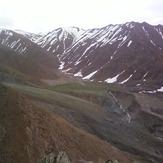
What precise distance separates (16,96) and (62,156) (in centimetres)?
1713

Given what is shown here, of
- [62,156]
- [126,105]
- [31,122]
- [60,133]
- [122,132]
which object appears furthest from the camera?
[126,105]

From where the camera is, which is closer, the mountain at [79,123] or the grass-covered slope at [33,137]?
the grass-covered slope at [33,137]

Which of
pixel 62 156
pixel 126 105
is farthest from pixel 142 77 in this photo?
pixel 62 156

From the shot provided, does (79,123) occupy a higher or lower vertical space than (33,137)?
lower

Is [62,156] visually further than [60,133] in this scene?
No

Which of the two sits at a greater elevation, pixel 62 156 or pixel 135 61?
pixel 62 156

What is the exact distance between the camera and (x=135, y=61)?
170 metres

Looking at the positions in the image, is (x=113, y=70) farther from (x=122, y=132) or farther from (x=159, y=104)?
(x=122, y=132)

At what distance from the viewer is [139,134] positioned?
68438mm

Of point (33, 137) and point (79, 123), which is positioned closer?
point (33, 137)

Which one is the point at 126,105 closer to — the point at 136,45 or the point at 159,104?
the point at 159,104

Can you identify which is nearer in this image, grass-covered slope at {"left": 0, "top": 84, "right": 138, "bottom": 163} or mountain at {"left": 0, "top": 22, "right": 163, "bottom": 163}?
grass-covered slope at {"left": 0, "top": 84, "right": 138, "bottom": 163}

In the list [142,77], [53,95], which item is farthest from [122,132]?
[142,77]

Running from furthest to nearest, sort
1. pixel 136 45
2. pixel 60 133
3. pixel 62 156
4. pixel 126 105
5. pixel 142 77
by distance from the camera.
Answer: pixel 136 45, pixel 142 77, pixel 126 105, pixel 60 133, pixel 62 156
